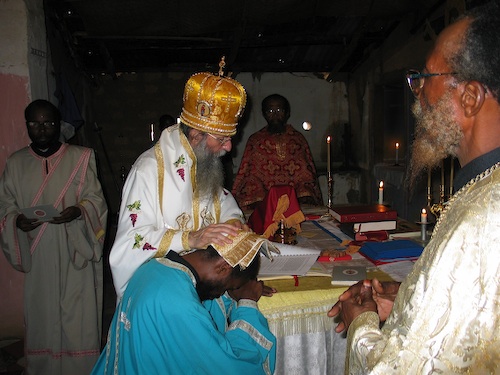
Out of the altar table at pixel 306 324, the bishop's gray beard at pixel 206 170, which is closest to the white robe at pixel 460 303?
the altar table at pixel 306 324

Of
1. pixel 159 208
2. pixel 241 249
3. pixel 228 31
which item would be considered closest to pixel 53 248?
pixel 159 208

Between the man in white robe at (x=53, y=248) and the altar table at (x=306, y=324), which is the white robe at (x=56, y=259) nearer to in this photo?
the man in white robe at (x=53, y=248)

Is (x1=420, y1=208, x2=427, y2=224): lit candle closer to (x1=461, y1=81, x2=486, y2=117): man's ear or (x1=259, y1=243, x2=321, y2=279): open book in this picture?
(x1=259, y1=243, x2=321, y2=279): open book

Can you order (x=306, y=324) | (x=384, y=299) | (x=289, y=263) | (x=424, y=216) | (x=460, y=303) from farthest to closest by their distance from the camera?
(x=424, y=216) → (x=289, y=263) → (x=306, y=324) → (x=384, y=299) → (x=460, y=303)

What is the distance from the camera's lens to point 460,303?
40.7 inches

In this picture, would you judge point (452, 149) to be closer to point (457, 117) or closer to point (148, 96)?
point (457, 117)

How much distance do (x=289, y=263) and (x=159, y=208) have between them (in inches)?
32.3

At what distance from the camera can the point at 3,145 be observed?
415cm

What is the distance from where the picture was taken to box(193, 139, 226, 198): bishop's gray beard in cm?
250

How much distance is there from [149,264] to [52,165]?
Result: 2.24 metres

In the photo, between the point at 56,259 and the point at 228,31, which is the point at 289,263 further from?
the point at 228,31

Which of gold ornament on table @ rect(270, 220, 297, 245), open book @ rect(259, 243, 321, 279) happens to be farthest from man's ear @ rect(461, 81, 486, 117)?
gold ornament on table @ rect(270, 220, 297, 245)

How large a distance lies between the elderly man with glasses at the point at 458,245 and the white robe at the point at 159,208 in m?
1.14

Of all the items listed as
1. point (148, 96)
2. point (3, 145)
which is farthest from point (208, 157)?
point (148, 96)
